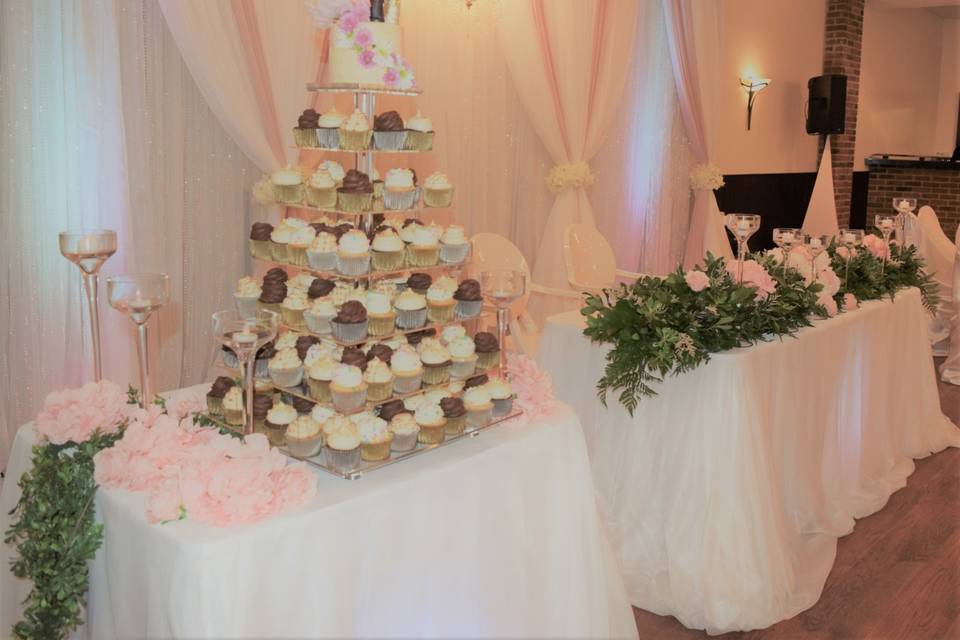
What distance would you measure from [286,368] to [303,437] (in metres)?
0.16

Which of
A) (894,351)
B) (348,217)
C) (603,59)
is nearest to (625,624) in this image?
(348,217)

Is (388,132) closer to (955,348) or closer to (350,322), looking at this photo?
(350,322)

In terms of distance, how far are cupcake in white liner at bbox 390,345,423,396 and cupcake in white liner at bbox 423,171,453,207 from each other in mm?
367

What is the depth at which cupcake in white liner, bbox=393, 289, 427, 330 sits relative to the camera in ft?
6.44

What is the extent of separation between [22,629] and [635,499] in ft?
6.32

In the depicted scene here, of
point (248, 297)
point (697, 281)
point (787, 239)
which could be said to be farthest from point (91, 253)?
point (787, 239)

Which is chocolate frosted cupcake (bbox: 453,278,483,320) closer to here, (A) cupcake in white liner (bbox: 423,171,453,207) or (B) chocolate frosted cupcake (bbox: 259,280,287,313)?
(A) cupcake in white liner (bbox: 423,171,453,207)

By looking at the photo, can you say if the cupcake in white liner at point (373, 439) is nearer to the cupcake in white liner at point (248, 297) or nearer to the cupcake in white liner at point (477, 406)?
the cupcake in white liner at point (477, 406)

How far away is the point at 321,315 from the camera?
1.90m

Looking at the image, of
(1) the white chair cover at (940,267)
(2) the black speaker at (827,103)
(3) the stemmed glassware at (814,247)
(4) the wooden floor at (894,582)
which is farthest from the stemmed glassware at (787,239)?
(2) the black speaker at (827,103)

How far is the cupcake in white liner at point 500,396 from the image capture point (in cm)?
208

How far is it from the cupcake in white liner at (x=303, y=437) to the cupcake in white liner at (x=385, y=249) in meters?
0.37

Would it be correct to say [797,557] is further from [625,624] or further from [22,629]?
[22,629]

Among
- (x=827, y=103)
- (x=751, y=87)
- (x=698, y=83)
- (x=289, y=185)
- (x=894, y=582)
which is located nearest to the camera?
(x=289, y=185)
